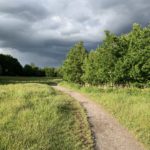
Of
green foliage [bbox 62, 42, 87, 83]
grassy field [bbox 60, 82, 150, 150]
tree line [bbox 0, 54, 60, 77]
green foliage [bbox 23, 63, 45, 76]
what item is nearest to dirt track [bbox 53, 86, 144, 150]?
grassy field [bbox 60, 82, 150, 150]

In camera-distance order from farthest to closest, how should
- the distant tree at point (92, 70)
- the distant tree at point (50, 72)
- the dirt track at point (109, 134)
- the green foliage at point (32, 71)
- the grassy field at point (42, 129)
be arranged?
the distant tree at point (50, 72) → the green foliage at point (32, 71) → the distant tree at point (92, 70) → the dirt track at point (109, 134) → the grassy field at point (42, 129)

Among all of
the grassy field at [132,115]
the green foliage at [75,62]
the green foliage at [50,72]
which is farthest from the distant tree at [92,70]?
the green foliage at [50,72]

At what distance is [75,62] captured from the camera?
37.2m

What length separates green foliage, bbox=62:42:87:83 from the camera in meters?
36.7

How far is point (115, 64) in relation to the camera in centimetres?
2466

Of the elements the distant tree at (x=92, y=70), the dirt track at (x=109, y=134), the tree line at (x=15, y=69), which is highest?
the tree line at (x=15, y=69)

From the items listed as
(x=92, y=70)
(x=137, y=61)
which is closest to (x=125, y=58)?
(x=137, y=61)

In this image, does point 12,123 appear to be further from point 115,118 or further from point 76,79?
point 76,79

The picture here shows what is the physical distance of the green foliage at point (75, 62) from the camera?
36.7 meters

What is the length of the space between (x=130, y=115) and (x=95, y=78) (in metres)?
16.6

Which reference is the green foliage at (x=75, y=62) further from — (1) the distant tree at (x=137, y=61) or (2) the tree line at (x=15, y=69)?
(2) the tree line at (x=15, y=69)

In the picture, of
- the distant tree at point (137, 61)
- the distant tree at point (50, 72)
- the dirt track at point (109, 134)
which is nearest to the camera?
the dirt track at point (109, 134)

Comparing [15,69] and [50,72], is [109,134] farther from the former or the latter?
[50,72]

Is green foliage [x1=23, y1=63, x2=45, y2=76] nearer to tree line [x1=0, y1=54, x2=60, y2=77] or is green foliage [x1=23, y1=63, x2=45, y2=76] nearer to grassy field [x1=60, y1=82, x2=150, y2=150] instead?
tree line [x1=0, y1=54, x2=60, y2=77]
